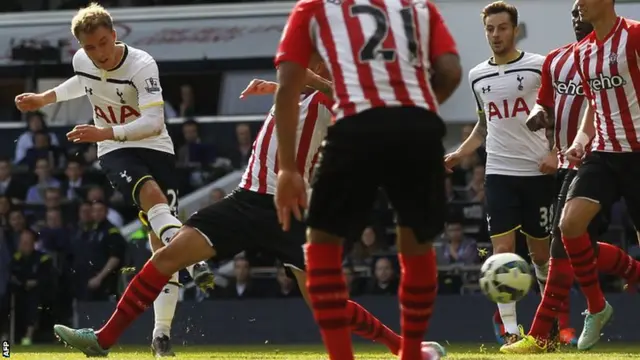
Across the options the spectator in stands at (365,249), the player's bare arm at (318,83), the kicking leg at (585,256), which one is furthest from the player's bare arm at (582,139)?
the spectator in stands at (365,249)

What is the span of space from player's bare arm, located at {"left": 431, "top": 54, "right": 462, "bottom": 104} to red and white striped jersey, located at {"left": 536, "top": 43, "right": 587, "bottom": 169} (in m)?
3.19

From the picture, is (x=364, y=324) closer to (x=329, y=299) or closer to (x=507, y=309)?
(x=329, y=299)

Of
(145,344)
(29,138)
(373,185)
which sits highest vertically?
(373,185)

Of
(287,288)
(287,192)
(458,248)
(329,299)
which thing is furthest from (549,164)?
(287,288)

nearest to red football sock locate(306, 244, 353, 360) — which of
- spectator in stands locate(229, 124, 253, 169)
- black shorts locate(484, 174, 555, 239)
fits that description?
black shorts locate(484, 174, 555, 239)

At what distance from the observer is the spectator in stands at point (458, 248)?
630 inches

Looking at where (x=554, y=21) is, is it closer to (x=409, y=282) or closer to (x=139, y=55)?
(x=139, y=55)

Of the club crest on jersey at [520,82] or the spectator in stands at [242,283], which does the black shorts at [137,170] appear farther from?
the spectator in stands at [242,283]

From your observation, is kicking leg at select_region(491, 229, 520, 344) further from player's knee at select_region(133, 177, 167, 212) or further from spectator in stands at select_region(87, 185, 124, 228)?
spectator in stands at select_region(87, 185, 124, 228)

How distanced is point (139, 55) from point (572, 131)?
328 centimetres

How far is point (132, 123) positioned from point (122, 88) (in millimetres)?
588

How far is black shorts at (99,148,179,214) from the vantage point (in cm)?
987

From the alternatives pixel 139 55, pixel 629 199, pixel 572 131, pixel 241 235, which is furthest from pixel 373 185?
pixel 572 131

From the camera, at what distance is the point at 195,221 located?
328 inches
